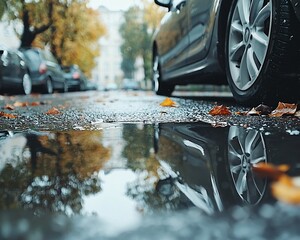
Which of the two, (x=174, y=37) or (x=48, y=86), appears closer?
(x=174, y=37)

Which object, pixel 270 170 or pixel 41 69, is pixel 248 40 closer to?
pixel 270 170

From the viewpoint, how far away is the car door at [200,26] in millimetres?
3839

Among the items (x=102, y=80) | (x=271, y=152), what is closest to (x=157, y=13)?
(x=271, y=152)

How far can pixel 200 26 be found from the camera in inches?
167

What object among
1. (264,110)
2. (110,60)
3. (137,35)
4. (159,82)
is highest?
(137,35)

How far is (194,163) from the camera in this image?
1471 mm

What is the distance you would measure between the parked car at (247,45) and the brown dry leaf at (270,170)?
1.59 metres

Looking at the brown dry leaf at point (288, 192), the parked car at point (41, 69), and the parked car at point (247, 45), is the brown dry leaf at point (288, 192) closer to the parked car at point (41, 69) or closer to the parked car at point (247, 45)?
the parked car at point (247, 45)

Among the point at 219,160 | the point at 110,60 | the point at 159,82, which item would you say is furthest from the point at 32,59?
the point at 110,60

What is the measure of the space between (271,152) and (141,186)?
634 millimetres

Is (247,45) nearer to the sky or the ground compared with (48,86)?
nearer to the sky

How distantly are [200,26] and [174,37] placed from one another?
4.91 feet

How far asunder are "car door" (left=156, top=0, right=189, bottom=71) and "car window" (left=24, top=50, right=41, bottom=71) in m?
5.74

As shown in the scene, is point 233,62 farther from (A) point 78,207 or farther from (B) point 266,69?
(A) point 78,207
